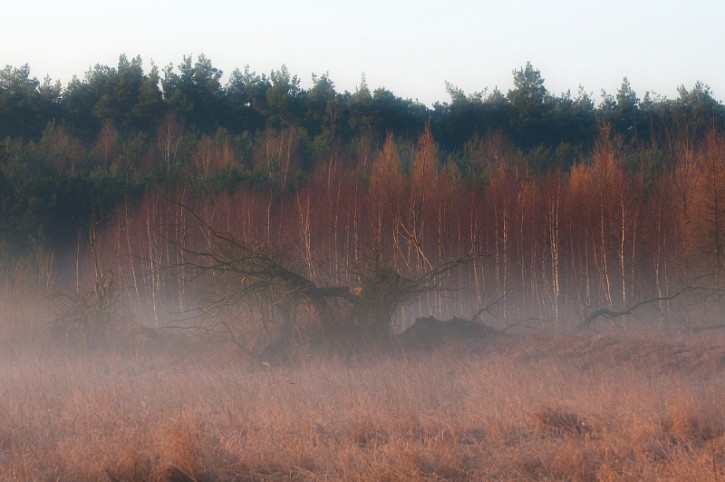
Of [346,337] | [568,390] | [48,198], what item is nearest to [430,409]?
[568,390]

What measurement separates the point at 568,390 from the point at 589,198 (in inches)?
767

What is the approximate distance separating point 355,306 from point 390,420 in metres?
8.77

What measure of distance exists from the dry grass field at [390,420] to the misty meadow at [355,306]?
0.14ft

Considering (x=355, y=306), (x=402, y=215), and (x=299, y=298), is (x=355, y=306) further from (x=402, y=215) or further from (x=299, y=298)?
(x=402, y=215)

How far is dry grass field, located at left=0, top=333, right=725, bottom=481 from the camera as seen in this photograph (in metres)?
7.25

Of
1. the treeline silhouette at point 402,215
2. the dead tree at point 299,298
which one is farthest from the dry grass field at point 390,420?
the treeline silhouette at point 402,215

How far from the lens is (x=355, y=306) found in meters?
17.7

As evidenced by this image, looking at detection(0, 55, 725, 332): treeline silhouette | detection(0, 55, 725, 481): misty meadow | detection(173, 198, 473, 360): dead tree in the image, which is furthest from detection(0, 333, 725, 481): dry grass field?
detection(0, 55, 725, 332): treeline silhouette

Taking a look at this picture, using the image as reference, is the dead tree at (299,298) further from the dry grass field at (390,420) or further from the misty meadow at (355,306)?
the dry grass field at (390,420)

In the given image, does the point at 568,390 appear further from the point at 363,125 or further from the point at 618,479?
the point at 363,125

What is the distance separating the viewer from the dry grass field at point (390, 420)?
7.25m

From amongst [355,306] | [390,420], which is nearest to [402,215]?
[355,306]

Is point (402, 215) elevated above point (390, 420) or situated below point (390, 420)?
above

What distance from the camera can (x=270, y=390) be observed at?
11.9 meters
